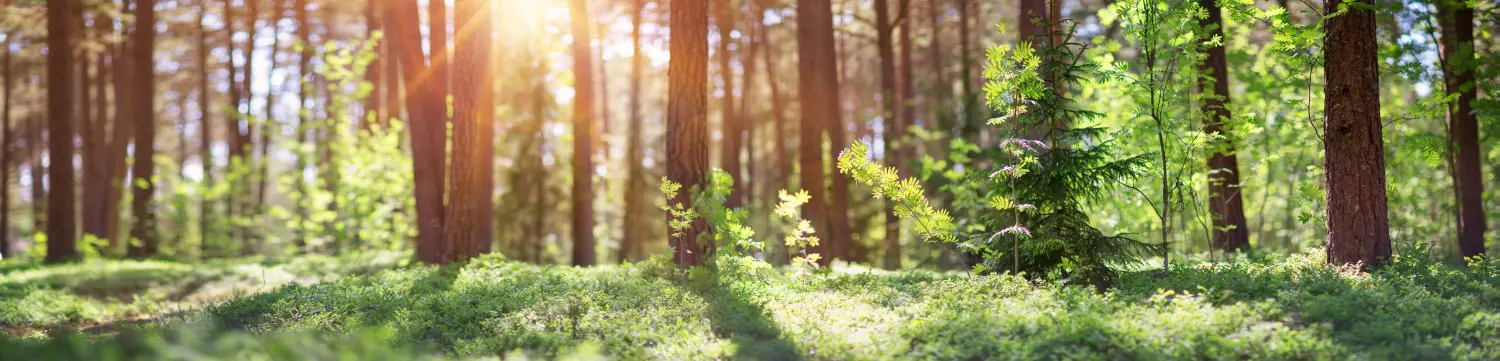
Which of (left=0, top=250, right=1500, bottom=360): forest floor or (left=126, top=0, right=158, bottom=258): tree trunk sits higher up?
(left=126, top=0, right=158, bottom=258): tree trunk

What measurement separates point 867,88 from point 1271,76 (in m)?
13.5

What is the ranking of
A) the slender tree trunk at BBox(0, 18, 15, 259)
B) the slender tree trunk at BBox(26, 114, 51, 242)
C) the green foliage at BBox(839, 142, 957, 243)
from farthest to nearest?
the slender tree trunk at BBox(26, 114, 51, 242) → the slender tree trunk at BBox(0, 18, 15, 259) → the green foliage at BBox(839, 142, 957, 243)

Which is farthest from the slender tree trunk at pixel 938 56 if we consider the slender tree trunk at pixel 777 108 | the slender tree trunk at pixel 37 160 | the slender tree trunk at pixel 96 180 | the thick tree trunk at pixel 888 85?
the slender tree trunk at pixel 37 160

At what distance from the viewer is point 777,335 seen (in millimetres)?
6691

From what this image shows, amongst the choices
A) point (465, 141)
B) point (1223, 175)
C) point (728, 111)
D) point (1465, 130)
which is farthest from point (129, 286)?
point (1465, 130)

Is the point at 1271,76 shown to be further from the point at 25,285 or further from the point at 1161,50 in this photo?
the point at 25,285

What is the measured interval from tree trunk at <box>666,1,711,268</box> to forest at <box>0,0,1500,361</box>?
0.04 metres

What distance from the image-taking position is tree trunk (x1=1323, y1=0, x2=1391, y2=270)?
316 inches

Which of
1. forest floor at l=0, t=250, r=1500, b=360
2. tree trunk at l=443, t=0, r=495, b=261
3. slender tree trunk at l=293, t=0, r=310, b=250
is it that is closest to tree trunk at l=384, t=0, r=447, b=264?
tree trunk at l=443, t=0, r=495, b=261

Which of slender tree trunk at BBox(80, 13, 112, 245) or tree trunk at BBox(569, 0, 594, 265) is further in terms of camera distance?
slender tree trunk at BBox(80, 13, 112, 245)

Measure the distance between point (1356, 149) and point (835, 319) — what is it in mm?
5076

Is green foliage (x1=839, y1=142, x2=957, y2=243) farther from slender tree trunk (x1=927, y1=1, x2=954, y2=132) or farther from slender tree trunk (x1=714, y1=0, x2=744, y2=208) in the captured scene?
slender tree trunk (x1=927, y1=1, x2=954, y2=132)

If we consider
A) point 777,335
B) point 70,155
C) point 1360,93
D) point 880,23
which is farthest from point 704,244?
point 70,155

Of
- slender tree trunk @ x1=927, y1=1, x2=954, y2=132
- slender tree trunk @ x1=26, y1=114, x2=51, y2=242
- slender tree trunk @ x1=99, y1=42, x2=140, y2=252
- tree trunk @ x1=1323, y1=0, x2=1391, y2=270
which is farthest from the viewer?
slender tree trunk @ x1=26, y1=114, x2=51, y2=242
